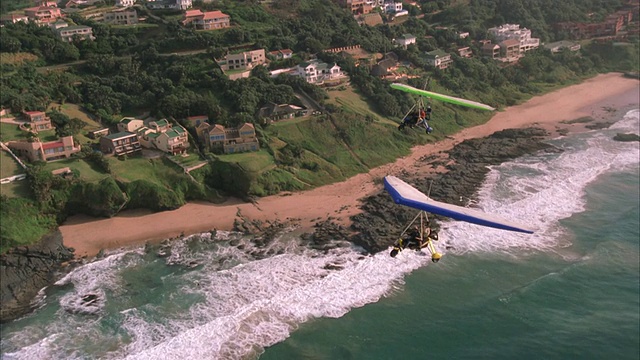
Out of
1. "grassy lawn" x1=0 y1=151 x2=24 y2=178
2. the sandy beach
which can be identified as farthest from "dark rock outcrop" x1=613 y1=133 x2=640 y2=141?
"grassy lawn" x1=0 y1=151 x2=24 y2=178

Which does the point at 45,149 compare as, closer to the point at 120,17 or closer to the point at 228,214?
the point at 228,214

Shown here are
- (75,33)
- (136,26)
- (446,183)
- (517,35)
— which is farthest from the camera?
(517,35)

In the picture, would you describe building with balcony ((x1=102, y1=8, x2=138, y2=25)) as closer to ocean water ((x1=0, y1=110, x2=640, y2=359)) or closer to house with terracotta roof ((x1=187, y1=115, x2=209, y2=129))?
house with terracotta roof ((x1=187, y1=115, x2=209, y2=129))

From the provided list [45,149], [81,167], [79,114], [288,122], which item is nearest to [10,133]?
[45,149]

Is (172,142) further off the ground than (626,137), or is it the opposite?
(172,142)

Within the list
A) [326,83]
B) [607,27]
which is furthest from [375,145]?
[607,27]

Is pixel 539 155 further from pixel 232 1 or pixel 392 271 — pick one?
pixel 232 1

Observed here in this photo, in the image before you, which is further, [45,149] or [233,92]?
[233,92]

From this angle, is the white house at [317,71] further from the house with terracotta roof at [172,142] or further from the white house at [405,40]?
the house with terracotta roof at [172,142]

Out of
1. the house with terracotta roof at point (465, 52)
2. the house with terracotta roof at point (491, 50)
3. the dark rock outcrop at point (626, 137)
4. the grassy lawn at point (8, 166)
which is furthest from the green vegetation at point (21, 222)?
the house with terracotta roof at point (491, 50)
